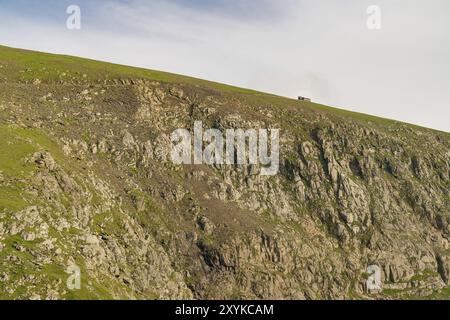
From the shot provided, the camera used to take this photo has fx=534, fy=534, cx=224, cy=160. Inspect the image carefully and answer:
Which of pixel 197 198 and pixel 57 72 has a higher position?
pixel 57 72

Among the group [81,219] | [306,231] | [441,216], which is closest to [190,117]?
[306,231]

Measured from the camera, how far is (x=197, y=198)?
108375mm

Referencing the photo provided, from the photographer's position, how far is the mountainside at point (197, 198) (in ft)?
265

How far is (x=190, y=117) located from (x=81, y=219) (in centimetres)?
4579

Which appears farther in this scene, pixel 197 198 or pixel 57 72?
pixel 57 72

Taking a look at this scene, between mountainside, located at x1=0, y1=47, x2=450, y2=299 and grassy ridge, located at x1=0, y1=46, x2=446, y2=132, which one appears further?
grassy ridge, located at x1=0, y1=46, x2=446, y2=132

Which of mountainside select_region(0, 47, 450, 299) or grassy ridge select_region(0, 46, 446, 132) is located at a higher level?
grassy ridge select_region(0, 46, 446, 132)

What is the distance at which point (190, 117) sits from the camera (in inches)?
4889

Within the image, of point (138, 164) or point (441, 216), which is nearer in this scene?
point (138, 164)

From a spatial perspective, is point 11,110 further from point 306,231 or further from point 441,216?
point 441,216

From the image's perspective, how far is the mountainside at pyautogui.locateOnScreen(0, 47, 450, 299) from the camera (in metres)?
80.8

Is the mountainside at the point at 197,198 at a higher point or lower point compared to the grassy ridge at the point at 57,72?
lower

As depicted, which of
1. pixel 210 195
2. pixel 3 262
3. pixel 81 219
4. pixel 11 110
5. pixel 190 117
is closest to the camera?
pixel 3 262

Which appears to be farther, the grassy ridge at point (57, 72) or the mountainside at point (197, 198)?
the grassy ridge at point (57, 72)
